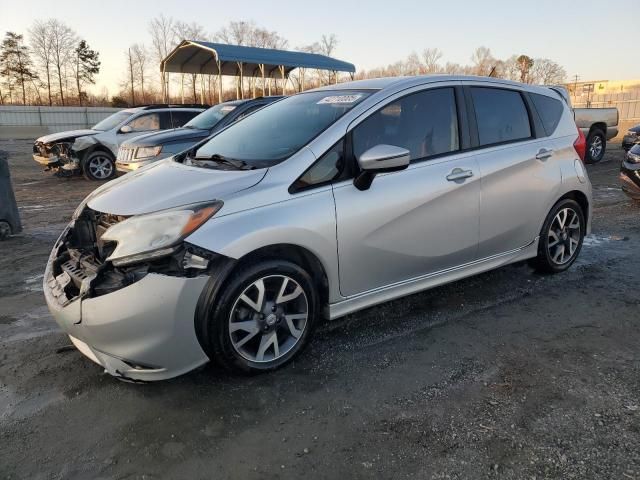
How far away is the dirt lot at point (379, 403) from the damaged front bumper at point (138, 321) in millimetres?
248

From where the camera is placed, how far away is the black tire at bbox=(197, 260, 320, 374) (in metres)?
2.75

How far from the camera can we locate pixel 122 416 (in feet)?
8.78

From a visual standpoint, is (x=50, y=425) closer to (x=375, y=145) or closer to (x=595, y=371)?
(x=375, y=145)

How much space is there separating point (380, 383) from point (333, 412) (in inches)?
15.7

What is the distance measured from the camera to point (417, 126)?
11.9 ft

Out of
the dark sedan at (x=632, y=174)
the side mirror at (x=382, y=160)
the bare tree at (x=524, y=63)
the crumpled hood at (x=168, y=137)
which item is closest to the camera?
the side mirror at (x=382, y=160)

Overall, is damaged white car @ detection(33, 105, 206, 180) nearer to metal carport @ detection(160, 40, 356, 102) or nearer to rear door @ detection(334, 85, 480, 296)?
metal carport @ detection(160, 40, 356, 102)

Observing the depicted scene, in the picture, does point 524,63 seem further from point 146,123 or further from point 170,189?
point 170,189

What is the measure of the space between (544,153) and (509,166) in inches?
21.1

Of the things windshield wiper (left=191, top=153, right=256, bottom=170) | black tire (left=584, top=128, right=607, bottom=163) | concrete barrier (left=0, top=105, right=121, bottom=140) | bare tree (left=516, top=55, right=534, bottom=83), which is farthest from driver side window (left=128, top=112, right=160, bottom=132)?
bare tree (left=516, top=55, right=534, bottom=83)

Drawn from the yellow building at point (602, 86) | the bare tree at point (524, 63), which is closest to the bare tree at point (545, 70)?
the bare tree at point (524, 63)

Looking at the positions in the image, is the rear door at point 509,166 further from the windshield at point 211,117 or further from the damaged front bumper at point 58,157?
the damaged front bumper at point 58,157

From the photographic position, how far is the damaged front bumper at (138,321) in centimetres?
261

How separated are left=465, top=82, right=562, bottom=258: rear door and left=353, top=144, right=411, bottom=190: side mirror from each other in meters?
1.02
